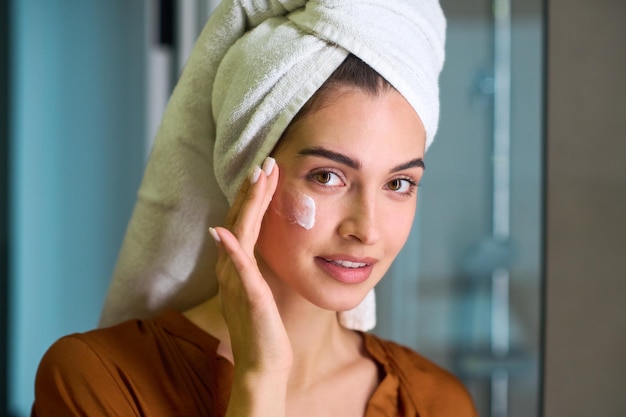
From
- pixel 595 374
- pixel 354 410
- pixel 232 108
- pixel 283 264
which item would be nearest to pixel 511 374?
pixel 595 374

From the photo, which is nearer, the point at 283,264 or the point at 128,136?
the point at 283,264

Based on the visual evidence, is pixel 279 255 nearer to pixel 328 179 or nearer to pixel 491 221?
pixel 328 179

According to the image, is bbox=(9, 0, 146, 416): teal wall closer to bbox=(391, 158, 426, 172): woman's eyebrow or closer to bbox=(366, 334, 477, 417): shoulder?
bbox=(366, 334, 477, 417): shoulder

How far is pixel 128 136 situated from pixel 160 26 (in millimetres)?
333

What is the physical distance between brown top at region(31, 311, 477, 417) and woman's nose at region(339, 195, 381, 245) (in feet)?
0.88

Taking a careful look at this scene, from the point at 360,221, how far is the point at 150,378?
0.36m

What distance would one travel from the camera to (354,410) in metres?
1.20

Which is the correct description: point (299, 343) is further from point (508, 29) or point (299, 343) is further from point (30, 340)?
point (30, 340)

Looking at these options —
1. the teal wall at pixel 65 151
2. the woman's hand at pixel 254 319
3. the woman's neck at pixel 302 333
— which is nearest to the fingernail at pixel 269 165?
the woman's hand at pixel 254 319

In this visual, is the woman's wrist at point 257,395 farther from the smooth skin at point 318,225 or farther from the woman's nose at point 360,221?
the woman's nose at point 360,221

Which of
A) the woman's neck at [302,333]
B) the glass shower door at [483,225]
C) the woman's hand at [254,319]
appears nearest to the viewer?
the woman's hand at [254,319]

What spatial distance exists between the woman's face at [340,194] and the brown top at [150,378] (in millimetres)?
190

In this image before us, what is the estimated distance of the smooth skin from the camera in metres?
0.99

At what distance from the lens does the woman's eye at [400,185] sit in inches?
42.1
